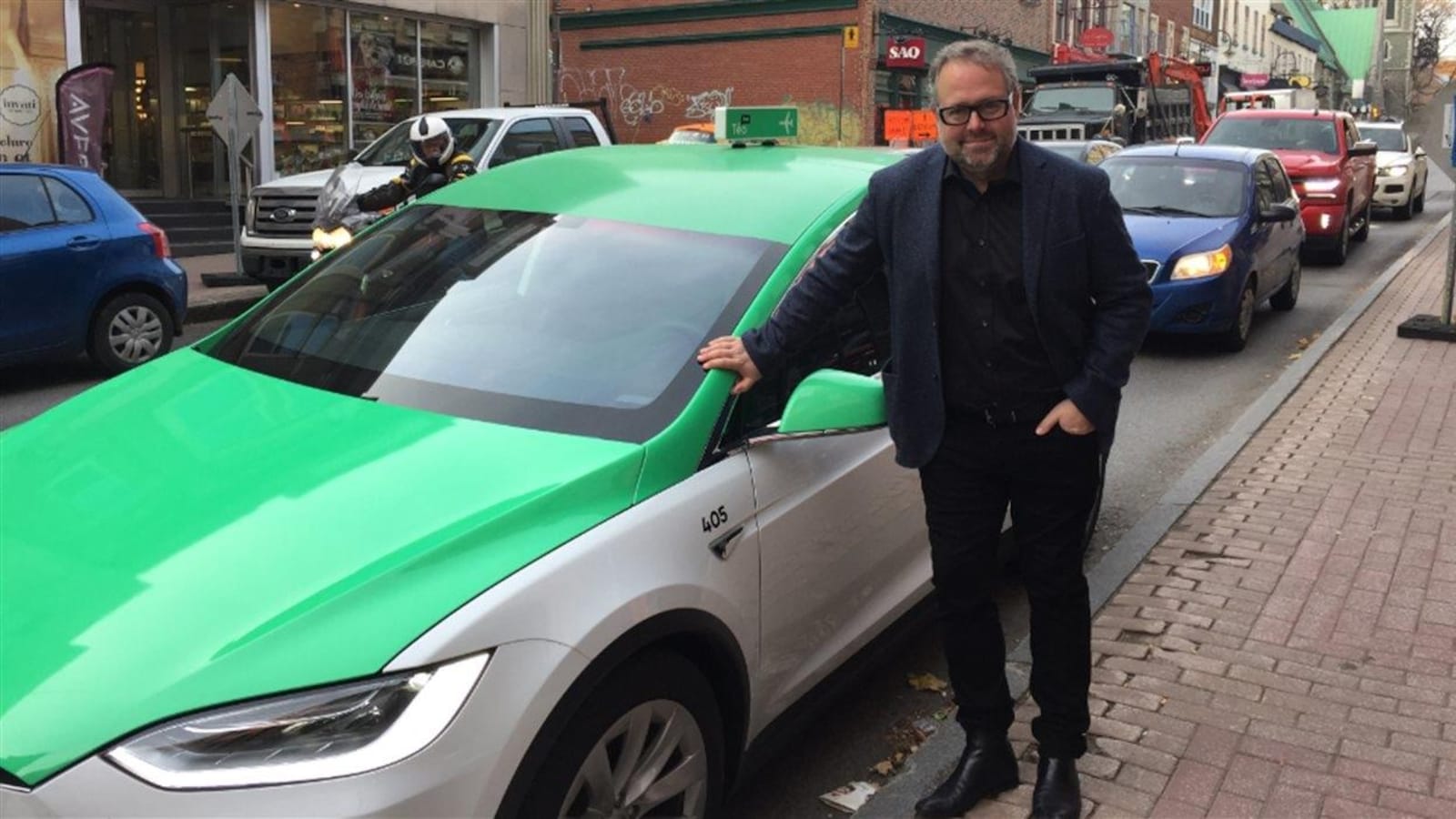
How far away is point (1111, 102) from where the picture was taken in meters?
23.1

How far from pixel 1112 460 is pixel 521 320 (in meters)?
4.78

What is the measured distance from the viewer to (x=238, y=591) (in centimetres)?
242

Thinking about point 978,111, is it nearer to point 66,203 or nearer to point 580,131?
point 66,203

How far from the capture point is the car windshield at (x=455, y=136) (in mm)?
13203

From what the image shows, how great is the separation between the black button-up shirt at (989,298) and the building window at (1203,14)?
59679mm

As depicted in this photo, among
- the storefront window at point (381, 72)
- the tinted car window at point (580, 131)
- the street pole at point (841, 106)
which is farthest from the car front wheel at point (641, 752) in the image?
the street pole at point (841, 106)

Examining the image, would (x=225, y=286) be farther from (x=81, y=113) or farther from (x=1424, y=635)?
(x=1424, y=635)

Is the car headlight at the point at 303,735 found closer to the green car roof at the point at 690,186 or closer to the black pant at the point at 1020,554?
the black pant at the point at 1020,554

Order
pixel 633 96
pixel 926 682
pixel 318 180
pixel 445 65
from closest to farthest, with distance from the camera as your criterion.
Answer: pixel 926 682 < pixel 318 180 < pixel 445 65 < pixel 633 96

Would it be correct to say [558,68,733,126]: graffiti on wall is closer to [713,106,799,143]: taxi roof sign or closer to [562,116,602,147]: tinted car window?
[562,116,602,147]: tinted car window

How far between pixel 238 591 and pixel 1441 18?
314 ft

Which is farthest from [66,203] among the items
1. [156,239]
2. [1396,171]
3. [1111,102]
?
[1396,171]

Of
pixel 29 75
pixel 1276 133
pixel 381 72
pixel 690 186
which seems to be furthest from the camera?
pixel 381 72

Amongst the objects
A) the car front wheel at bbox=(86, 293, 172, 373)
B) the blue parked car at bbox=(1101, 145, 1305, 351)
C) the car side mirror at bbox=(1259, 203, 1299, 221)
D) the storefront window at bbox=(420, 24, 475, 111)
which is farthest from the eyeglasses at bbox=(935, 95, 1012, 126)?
the storefront window at bbox=(420, 24, 475, 111)
